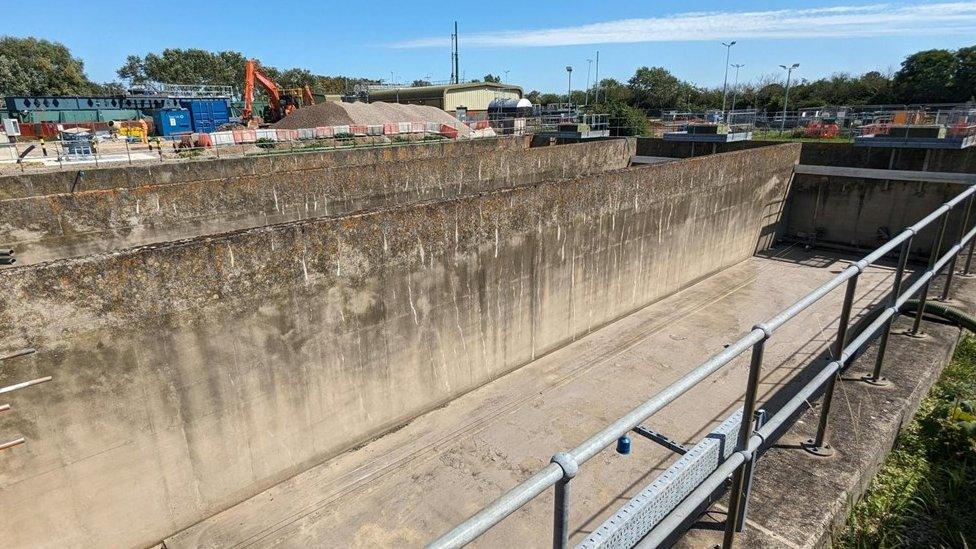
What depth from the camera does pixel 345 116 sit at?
2927cm

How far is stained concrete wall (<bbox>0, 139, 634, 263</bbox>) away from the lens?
8969mm

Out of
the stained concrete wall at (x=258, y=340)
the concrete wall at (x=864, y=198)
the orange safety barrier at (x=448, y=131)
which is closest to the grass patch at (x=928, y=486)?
the stained concrete wall at (x=258, y=340)

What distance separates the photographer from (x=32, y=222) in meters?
8.87

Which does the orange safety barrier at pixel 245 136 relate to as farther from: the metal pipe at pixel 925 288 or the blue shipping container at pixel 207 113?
the metal pipe at pixel 925 288

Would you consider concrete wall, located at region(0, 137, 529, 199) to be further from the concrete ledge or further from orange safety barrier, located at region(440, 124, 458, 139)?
orange safety barrier, located at region(440, 124, 458, 139)

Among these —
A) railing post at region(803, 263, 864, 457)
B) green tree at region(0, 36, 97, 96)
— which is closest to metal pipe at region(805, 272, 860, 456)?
railing post at region(803, 263, 864, 457)

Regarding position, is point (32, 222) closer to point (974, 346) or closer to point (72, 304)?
point (72, 304)

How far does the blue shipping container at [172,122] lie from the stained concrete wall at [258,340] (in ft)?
108

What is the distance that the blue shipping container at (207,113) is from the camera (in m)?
34.9

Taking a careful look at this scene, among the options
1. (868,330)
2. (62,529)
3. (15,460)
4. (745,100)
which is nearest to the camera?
(868,330)

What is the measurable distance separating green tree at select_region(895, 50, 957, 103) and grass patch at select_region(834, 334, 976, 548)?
49501 millimetres

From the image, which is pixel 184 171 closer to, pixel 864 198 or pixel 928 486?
pixel 928 486

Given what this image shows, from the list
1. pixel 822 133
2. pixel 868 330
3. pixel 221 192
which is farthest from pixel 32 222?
pixel 822 133

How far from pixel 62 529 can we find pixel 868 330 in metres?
6.48
